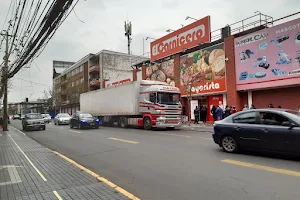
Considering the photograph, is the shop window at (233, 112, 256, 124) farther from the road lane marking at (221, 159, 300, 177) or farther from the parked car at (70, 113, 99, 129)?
the parked car at (70, 113, 99, 129)

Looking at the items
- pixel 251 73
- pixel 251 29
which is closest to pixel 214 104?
pixel 251 73

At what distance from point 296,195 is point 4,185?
5950mm

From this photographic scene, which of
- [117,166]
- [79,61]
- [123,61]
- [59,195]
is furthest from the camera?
[79,61]

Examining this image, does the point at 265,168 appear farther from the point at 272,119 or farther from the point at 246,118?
the point at 246,118

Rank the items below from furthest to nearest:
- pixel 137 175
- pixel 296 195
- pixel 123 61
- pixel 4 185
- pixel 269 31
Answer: pixel 123 61, pixel 269 31, pixel 137 175, pixel 4 185, pixel 296 195

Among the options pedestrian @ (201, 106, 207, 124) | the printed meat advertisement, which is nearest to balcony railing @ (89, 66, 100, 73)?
the printed meat advertisement

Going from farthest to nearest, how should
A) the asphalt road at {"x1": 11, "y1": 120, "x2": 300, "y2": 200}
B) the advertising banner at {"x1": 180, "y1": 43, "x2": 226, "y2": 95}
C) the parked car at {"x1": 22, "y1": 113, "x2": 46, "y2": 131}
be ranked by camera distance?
1. the advertising banner at {"x1": 180, "y1": 43, "x2": 226, "y2": 95}
2. the parked car at {"x1": 22, "y1": 113, "x2": 46, "y2": 131}
3. the asphalt road at {"x1": 11, "y1": 120, "x2": 300, "y2": 200}

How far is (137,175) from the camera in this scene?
21.7ft

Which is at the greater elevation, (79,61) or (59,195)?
(79,61)

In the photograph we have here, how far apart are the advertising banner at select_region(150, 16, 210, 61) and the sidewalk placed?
19.8m

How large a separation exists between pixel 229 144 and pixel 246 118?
105cm

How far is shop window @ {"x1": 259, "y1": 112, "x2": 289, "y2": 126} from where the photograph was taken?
7.70 metres

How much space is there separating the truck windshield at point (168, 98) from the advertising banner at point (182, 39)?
24.8 ft

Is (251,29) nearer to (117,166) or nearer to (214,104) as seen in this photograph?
(214,104)
